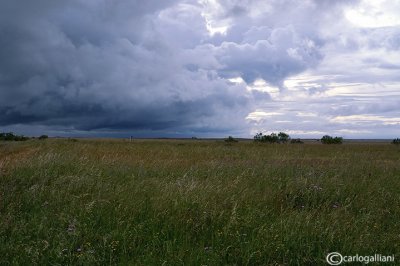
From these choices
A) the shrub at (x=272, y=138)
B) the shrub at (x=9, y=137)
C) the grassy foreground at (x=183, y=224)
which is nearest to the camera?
the grassy foreground at (x=183, y=224)

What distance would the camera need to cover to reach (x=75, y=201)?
21.5ft

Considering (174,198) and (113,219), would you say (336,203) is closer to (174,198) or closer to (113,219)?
(174,198)

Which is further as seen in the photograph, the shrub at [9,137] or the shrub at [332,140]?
the shrub at [9,137]

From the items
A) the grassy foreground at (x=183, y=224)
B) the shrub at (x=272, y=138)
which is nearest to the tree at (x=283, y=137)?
the shrub at (x=272, y=138)

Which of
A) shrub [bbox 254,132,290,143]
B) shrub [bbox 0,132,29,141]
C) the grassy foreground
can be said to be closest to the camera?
the grassy foreground

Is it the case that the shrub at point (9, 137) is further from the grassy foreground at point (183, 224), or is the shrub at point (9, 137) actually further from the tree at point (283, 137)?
the grassy foreground at point (183, 224)

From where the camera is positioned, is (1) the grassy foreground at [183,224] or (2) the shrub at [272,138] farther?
(2) the shrub at [272,138]

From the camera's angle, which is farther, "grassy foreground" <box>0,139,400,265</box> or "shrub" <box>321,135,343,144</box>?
"shrub" <box>321,135,343,144</box>

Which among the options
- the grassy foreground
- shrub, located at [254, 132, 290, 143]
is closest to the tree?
shrub, located at [254, 132, 290, 143]

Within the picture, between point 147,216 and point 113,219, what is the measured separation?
0.54 metres

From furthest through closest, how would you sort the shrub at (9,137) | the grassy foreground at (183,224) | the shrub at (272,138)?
1. the shrub at (9,137)
2. the shrub at (272,138)
3. the grassy foreground at (183,224)

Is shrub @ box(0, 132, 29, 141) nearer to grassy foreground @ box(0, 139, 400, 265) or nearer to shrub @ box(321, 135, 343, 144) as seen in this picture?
shrub @ box(321, 135, 343, 144)

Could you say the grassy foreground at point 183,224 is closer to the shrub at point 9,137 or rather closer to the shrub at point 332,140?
the shrub at point 332,140

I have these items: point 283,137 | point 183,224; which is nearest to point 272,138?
point 283,137
